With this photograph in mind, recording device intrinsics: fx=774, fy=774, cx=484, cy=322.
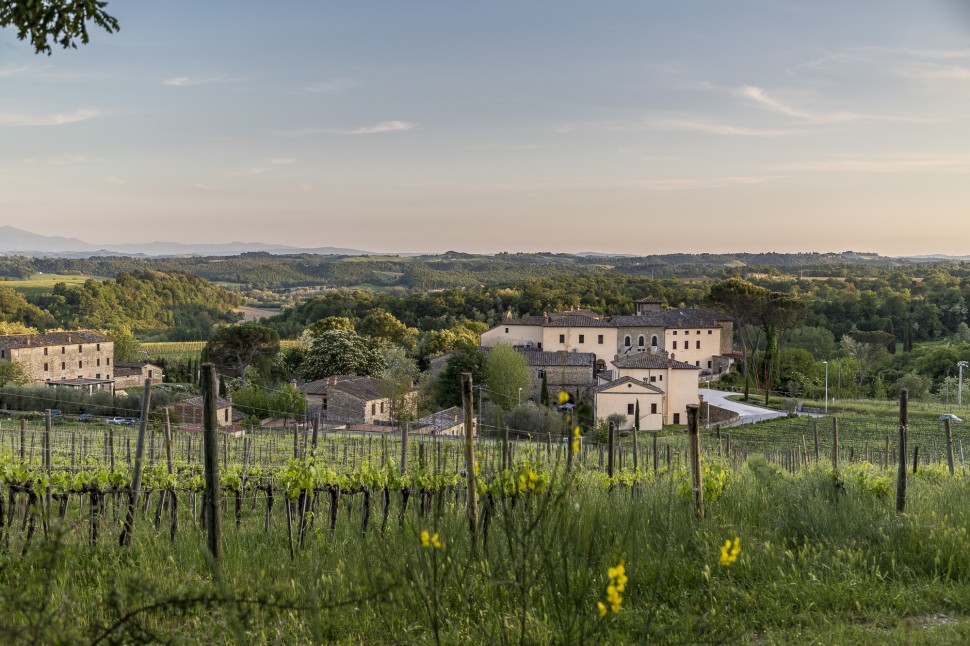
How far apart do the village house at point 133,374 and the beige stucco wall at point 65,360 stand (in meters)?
0.85

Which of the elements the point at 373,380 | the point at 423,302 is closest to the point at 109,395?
the point at 373,380

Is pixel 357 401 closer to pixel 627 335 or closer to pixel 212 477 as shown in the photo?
pixel 627 335

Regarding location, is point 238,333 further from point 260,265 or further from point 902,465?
point 260,265

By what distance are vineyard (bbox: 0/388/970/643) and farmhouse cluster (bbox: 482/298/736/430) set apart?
90.8 ft

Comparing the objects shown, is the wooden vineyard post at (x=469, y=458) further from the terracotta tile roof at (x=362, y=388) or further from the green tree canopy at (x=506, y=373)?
the green tree canopy at (x=506, y=373)

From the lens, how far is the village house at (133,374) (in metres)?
51.7

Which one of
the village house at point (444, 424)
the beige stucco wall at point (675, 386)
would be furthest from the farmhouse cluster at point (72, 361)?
the beige stucco wall at point (675, 386)

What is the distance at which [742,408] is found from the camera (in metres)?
Answer: 37.8

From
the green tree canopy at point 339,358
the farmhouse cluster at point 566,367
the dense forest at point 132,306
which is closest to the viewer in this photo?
the farmhouse cluster at point 566,367

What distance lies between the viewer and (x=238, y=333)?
4856 cm

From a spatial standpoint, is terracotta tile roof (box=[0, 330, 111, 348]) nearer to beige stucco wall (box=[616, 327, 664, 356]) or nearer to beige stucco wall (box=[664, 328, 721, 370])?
beige stucco wall (box=[616, 327, 664, 356])

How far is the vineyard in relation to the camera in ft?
10.7

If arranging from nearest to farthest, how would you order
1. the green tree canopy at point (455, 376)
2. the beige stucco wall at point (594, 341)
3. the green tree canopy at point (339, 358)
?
the green tree canopy at point (455, 376), the green tree canopy at point (339, 358), the beige stucco wall at point (594, 341)

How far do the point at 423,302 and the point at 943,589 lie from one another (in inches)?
2718
